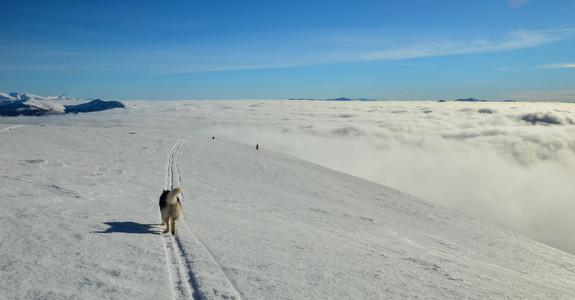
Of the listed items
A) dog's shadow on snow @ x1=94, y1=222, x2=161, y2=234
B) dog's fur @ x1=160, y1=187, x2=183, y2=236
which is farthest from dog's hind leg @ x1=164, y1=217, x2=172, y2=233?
dog's shadow on snow @ x1=94, y1=222, x2=161, y2=234

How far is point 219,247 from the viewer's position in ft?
27.7

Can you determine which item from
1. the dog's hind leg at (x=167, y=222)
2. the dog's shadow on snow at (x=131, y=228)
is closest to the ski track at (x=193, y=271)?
the dog's hind leg at (x=167, y=222)

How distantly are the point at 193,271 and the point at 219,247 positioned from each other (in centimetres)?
169

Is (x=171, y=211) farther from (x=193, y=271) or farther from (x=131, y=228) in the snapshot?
(x=193, y=271)

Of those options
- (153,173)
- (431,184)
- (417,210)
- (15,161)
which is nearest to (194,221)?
(153,173)

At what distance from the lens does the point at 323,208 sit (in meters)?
19.5

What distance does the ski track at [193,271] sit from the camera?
5926mm

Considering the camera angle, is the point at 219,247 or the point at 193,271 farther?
the point at 219,247

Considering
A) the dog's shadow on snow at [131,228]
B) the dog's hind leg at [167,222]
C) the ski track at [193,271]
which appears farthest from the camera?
the dog's hind leg at [167,222]

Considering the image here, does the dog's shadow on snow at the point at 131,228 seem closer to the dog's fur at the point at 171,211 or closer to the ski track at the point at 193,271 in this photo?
the dog's fur at the point at 171,211

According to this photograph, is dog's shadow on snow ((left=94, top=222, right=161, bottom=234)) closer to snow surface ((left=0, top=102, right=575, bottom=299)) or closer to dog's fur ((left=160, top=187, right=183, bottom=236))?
snow surface ((left=0, top=102, right=575, bottom=299))

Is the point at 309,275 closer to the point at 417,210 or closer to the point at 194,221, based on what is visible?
the point at 194,221

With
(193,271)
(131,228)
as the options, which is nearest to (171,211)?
(131,228)

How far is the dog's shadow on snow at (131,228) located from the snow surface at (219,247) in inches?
2.1
